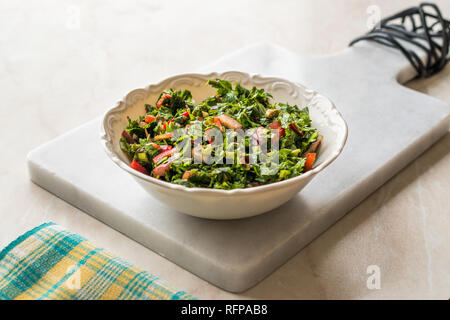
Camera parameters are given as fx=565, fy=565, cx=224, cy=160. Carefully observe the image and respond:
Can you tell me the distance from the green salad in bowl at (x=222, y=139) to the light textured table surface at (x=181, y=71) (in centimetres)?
23

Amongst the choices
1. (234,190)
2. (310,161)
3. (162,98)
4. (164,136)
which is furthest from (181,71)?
(234,190)

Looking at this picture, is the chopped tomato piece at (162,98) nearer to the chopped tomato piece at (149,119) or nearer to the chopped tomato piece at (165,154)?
the chopped tomato piece at (149,119)

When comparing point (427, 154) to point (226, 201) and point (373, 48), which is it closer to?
point (373, 48)

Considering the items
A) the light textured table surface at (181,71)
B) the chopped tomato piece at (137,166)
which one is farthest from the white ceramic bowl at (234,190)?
the light textured table surface at (181,71)

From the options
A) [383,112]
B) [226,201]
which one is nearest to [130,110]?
[226,201]

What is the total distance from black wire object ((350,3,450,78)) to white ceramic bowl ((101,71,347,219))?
0.74m

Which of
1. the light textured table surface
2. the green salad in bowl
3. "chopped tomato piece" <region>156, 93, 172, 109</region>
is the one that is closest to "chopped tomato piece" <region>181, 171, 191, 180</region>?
the green salad in bowl

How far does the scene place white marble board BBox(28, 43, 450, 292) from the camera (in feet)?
4.37

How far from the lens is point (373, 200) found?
156cm

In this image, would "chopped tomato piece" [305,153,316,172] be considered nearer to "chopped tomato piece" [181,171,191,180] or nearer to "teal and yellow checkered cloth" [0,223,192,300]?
"chopped tomato piece" [181,171,191,180]

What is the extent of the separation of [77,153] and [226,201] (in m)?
0.62

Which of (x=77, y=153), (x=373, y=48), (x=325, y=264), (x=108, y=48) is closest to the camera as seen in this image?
(x=325, y=264)

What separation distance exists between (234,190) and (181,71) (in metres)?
1.22

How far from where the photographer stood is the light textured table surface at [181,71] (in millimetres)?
1329
